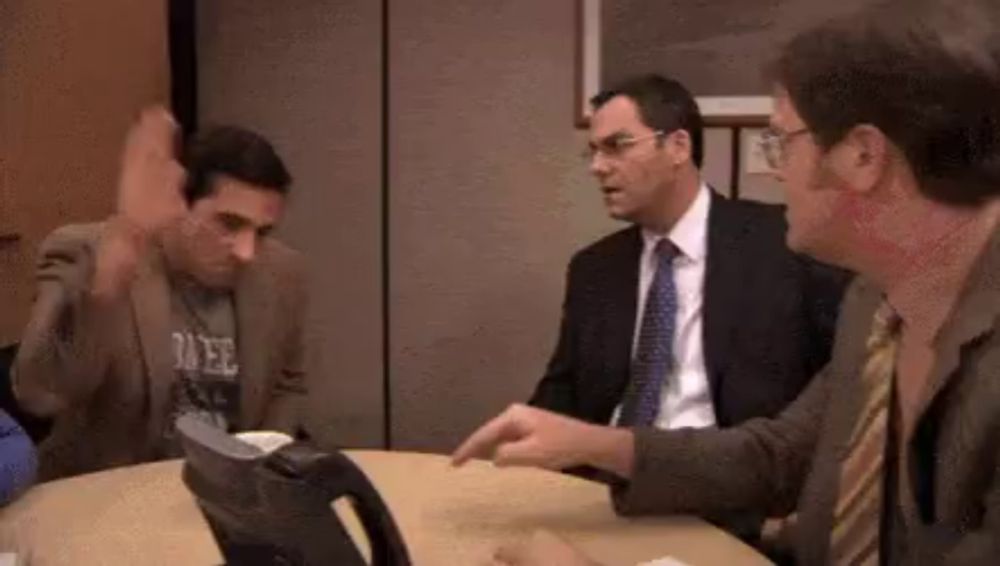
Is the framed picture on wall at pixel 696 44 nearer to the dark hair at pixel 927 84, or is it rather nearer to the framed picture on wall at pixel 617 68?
the framed picture on wall at pixel 617 68

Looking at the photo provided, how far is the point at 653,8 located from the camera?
12.5 ft

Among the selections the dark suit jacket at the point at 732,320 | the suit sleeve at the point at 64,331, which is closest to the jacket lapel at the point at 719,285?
the dark suit jacket at the point at 732,320

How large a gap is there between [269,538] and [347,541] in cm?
8

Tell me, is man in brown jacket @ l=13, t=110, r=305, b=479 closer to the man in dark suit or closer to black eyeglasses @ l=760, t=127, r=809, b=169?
the man in dark suit

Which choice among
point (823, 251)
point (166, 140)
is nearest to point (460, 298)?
point (166, 140)

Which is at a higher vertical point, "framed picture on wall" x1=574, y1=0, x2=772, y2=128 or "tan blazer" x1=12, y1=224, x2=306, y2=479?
"framed picture on wall" x1=574, y1=0, x2=772, y2=128

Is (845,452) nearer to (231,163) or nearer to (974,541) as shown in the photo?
(974,541)

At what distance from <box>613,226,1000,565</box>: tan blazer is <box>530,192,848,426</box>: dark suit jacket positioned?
0.92 metres

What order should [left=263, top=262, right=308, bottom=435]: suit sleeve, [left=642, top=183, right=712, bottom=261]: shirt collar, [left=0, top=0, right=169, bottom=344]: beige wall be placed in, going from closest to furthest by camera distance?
[left=263, top=262, right=308, bottom=435]: suit sleeve → [left=642, top=183, right=712, bottom=261]: shirt collar → [left=0, top=0, right=169, bottom=344]: beige wall

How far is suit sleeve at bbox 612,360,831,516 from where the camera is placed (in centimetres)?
197

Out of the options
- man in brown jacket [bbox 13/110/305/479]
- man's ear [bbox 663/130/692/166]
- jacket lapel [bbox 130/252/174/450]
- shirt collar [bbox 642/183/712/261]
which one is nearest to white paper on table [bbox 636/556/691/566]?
man in brown jacket [bbox 13/110/305/479]

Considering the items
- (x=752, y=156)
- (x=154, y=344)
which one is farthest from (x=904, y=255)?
(x=752, y=156)

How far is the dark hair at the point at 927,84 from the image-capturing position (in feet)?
4.77

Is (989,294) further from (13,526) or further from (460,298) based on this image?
(460,298)
